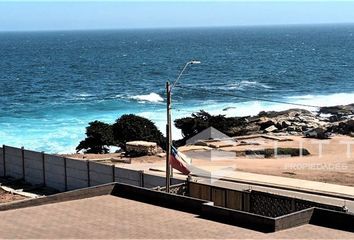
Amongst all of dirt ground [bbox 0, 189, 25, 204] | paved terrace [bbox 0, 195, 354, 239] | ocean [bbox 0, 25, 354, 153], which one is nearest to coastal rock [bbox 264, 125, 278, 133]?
ocean [bbox 0, 25, 354, 153]

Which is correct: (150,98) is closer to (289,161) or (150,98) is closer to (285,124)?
(285,124)

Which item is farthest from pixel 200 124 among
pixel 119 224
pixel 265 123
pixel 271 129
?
pixel 119 224

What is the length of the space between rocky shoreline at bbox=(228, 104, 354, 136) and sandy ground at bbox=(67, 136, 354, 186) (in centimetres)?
538

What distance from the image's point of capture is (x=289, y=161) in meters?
38.3

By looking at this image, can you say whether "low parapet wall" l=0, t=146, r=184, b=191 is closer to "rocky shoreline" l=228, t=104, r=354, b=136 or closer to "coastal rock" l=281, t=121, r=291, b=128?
"rocky shoreline" l=228, t=104, r=354, b=136

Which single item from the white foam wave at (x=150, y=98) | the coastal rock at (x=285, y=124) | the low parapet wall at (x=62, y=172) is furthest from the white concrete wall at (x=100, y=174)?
the white foam wave at (x=150, y=98)

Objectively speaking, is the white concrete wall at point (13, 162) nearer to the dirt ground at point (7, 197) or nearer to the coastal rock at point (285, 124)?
the dirt ground at point (7, 197)

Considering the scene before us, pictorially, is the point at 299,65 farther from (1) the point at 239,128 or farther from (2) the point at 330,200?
(2) the point at 330,200

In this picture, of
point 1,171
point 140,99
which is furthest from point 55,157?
point 140,99

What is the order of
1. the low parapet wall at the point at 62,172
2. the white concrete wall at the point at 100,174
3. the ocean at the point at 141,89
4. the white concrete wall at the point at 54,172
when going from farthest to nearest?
the ocean at the point at 141,89
the white concrete wall at the point at 54,172
the white concrete wall at the point at 100,174
the low parapet wall at the point at 62,172

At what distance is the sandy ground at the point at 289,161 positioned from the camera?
33594mm

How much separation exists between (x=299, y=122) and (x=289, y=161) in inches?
752

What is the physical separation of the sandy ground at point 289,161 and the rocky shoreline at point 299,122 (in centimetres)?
538

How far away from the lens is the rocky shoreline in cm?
5117
